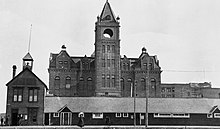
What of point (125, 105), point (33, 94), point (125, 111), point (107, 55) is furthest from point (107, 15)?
point (33, 94)

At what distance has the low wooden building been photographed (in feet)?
168

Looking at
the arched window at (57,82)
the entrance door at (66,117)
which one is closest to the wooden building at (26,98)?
the entrance door at (66,117)

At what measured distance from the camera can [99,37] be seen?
2936 inches

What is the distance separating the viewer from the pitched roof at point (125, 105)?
172ft

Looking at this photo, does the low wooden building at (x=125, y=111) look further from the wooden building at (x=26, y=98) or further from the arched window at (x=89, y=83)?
the arched window at (x=89, y=83)

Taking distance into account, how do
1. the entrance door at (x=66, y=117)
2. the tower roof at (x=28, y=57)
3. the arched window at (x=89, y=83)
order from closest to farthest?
the entrance door at (x=66, y=117)
the tower roof at (x=28, y=57)
the arched window at (x=89, y=83)

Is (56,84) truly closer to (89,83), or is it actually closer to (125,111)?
(89,83)

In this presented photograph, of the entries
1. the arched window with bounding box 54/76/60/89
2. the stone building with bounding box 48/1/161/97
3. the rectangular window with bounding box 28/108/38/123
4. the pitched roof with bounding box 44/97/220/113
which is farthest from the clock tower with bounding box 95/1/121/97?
the rectangular window with bounding box 28/108/38/123

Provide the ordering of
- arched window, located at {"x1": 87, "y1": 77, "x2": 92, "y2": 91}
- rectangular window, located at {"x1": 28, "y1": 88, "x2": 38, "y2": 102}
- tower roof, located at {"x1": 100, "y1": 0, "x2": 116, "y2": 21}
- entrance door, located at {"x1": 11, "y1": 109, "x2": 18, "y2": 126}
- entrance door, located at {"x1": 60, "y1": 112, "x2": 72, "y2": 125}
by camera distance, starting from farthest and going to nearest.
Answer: tower roof, located at {"x1": 100, "y1": 0, "x2": 116, "y2": 21} < arched window, located at {"x1": 87, "y1": 77, "x2": 92, "y2": 91} < entrance door, located at {"x1": 60, "y1": 112, "x2": 72, "y2": 125} < rectangular window, located at {"x1": 28, "y1": 88, "x2": 38, "y2": 102} < entrance door, located at {"x1": 11, "y1": 109, "x2": 18, "y2": 126}

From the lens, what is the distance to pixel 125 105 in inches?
2115

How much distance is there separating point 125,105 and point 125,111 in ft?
5.68

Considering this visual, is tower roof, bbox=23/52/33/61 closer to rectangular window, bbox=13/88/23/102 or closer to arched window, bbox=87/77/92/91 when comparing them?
rectangular window, bbox=13/88/23/102

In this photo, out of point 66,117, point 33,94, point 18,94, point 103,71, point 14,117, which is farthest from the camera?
point 103,71

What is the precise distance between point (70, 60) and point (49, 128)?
40.7 metres
